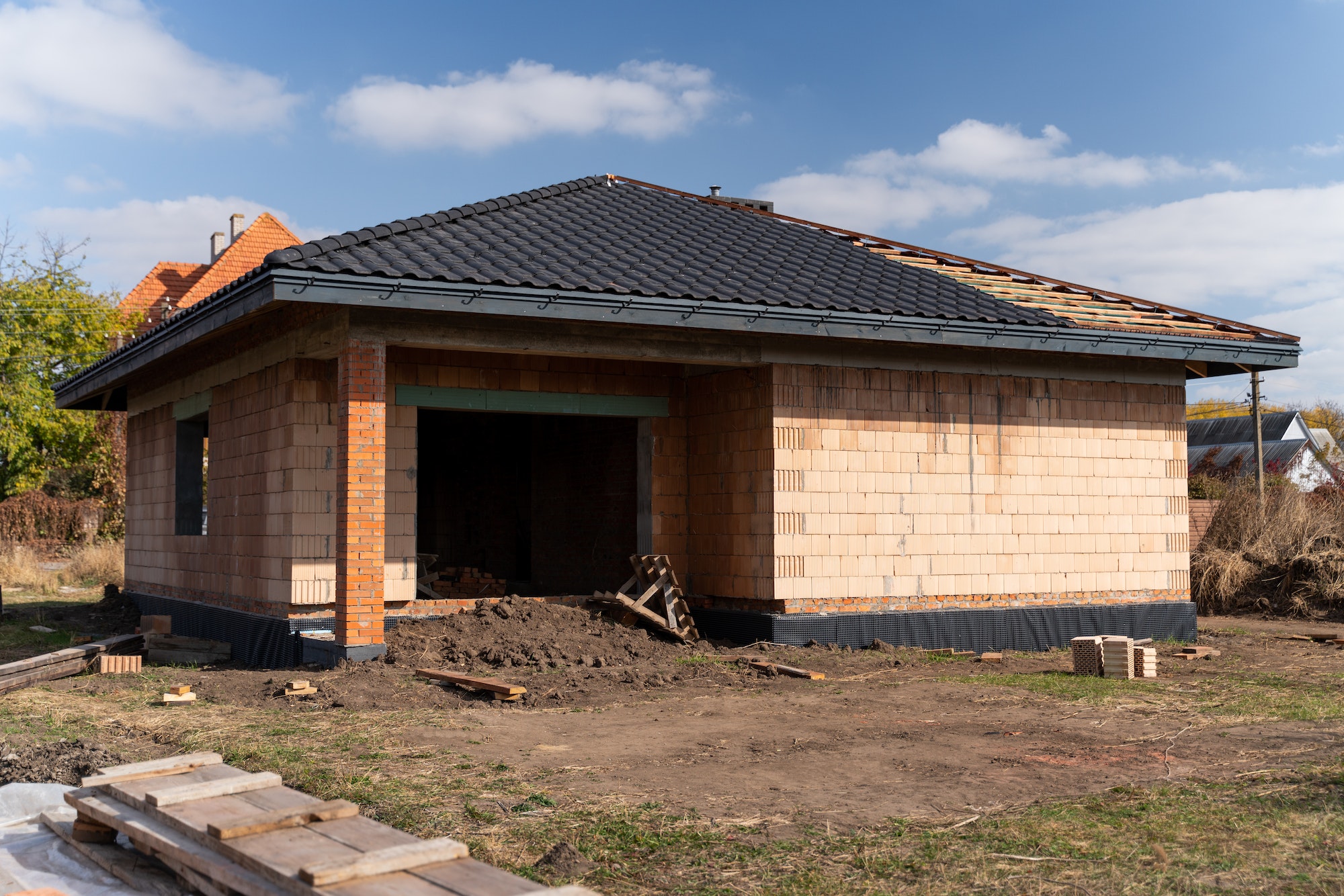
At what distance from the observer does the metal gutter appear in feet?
33.0

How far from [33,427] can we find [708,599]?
2627cm

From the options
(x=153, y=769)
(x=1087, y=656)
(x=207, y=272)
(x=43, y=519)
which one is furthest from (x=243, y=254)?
(x=153, y=769)

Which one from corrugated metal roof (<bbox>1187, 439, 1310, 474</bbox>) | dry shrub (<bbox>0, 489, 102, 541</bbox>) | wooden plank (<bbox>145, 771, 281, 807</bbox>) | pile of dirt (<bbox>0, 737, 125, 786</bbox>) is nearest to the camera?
wooden plank (<bbox>145, 771, 281, 807</bbox>)

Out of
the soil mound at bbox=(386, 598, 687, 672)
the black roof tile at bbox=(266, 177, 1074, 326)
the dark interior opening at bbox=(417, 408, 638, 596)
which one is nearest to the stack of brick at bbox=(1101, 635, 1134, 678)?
the black roof tile at bbox=(266, 177, 1074, 326)

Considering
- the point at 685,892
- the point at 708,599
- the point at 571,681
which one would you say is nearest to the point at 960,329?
the point at 708,599

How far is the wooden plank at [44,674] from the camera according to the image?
1066cm

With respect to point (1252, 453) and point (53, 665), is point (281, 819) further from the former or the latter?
point (1252, 453)

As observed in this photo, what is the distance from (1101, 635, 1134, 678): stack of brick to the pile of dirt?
8.59 m

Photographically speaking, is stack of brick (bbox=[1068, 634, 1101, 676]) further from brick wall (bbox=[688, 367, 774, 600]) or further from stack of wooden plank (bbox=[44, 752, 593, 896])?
stack of wooden plank (bbox=[44, 752, 593, 896])

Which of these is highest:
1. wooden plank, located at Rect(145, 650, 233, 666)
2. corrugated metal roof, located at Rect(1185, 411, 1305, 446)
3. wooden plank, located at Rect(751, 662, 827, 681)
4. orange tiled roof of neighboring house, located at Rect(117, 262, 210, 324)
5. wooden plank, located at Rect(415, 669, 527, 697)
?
orange tiled roof of neighboring house, located at Rect(117, 262, 210, 324)

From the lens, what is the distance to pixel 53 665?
11453 millimetres

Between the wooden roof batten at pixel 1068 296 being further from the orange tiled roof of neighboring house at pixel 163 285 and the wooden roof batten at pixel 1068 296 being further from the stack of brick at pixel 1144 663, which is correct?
the orange tiled roof of neighboring house at pixel 163 285

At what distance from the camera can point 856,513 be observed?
1270cm

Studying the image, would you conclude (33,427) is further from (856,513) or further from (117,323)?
(856,513)
